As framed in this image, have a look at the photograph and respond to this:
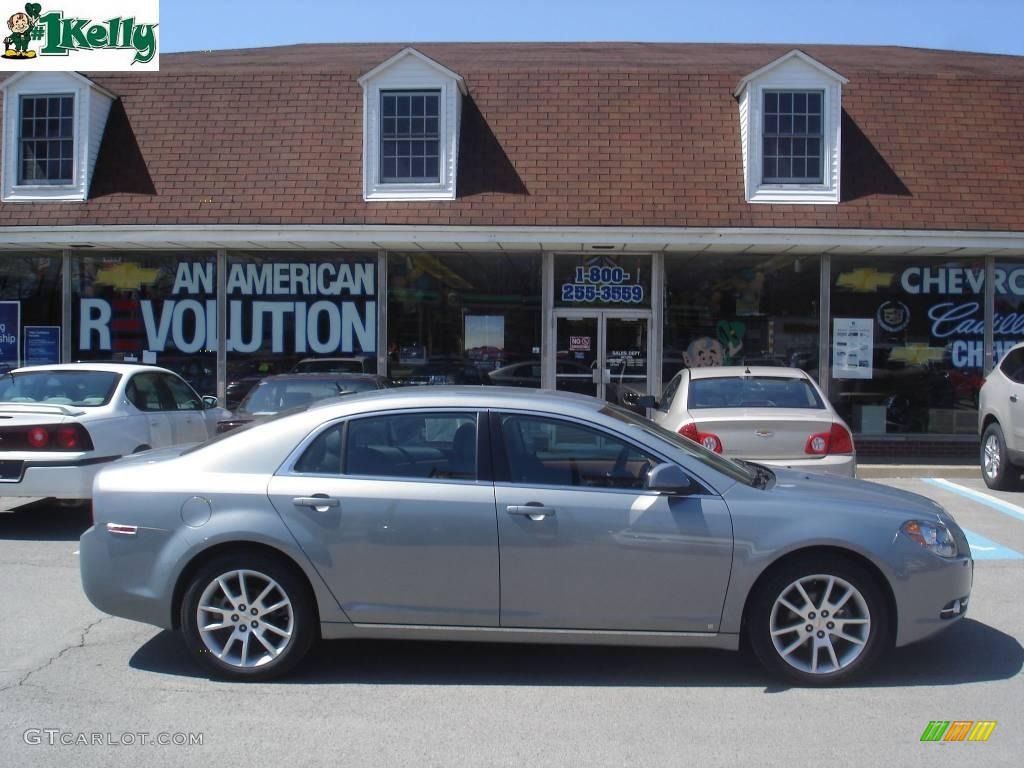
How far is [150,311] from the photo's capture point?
14703 mm

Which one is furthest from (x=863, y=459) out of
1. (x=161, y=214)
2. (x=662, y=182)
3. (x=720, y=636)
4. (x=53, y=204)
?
(x=53, y=204)

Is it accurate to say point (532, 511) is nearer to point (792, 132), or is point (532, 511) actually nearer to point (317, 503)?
point (317, 503)

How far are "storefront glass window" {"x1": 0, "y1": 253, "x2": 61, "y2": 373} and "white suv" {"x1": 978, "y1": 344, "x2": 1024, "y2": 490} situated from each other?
1342 cm

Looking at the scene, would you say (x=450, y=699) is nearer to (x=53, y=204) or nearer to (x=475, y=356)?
(x=475, y=356)

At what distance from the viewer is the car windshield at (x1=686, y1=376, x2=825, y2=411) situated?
9.02m

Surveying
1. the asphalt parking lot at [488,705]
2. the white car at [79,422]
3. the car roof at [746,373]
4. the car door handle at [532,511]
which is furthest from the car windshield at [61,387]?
the car roof at [746,373]

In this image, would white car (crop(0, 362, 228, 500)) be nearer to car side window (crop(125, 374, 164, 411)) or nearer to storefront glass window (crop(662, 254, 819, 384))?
car side window (crop(125, 374, 164, 411))

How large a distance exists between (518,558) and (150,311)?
453 inches

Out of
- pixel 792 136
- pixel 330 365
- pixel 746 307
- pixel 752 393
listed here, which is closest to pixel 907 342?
pixel 746 307

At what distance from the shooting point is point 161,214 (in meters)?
13.6

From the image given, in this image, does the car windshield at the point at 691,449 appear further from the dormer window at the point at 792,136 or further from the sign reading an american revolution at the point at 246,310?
the sign reading an american revolution at the point at 246,310

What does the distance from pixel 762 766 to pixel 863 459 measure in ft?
35.4

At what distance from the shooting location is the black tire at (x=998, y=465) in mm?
11359
